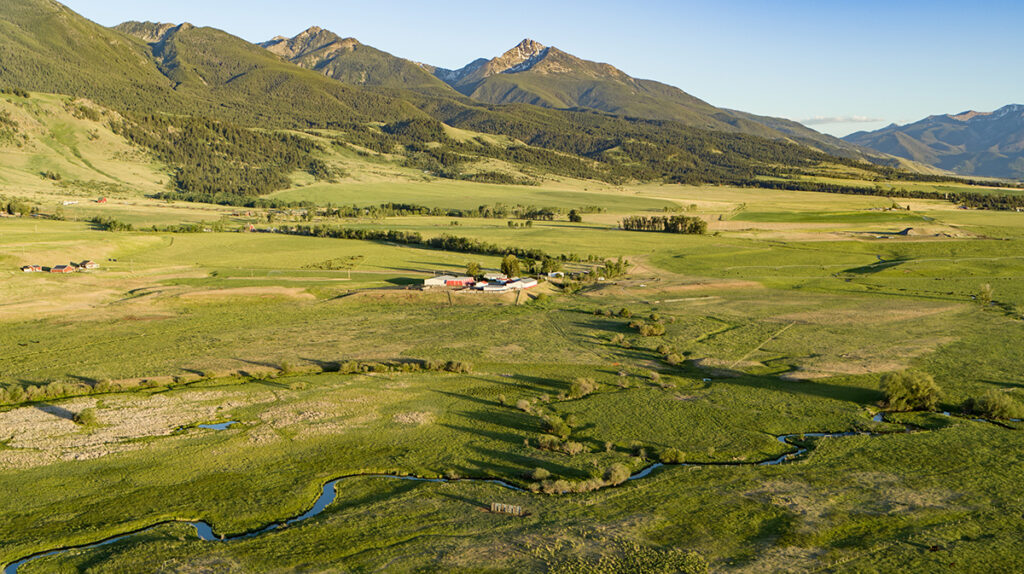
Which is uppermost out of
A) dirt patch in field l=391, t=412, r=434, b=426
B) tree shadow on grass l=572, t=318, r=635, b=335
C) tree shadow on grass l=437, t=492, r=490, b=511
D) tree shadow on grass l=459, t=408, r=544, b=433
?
tree shadow on grass l=572, t=318, r=635, b=335

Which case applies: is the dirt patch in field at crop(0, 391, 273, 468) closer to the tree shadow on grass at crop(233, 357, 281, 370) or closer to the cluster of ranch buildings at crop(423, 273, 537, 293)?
the tree shadow on grass at crop(233, 357, 281, 370)

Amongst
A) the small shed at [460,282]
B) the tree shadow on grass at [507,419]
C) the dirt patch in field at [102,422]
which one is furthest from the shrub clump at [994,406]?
the small shed at [460,282]

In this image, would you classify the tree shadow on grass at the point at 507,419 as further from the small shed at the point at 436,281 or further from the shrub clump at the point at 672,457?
the small shed at the point at 436,281

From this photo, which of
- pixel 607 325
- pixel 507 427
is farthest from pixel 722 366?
pixel 507 427

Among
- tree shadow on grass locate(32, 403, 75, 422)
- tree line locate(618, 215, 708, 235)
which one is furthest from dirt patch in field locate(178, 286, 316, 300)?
tree line locate(618, 215, 708, 235)

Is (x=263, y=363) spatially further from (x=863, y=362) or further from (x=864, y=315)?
(x=864, y=315)

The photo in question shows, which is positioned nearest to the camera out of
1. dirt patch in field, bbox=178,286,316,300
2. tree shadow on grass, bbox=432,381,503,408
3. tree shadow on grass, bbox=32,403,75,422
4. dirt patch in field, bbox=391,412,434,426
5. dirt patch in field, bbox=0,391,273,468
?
dirt patch in field, bbox=0,391,273,468
